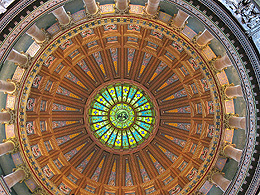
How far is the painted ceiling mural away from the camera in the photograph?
65.8 feet

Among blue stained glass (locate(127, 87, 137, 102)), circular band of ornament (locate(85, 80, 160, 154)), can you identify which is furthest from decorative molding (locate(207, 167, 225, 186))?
blue stained glass (locate(127, 87, 137, 102))

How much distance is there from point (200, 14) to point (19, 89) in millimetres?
16500

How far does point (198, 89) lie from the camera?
2453cm

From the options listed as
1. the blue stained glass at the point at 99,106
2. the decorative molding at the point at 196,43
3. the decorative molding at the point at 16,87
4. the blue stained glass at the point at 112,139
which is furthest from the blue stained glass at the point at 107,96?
the decorative molding at the point at 196,43

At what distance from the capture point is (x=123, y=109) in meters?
32.3

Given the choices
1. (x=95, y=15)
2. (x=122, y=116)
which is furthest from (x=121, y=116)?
(x=95, y=15)

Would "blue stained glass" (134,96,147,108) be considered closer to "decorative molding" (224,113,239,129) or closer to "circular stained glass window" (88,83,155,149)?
"circular stained glass window" (88,83,155,149)

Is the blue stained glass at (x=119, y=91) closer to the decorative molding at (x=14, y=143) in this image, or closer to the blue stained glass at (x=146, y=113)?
the blue stained glass at (x=146, y=113)

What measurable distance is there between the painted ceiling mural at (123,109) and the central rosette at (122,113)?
0.47 ft

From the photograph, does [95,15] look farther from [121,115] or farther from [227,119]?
[121,115]

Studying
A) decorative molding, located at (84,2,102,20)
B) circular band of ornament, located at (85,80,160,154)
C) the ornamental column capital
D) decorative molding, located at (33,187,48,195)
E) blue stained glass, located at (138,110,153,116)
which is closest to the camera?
decorative molding, located at (84,2,102,20)

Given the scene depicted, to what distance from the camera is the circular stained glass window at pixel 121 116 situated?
31.1m

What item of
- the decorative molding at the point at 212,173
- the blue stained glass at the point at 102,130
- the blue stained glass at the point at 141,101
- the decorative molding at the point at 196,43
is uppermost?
the decorative molding at the point at 196,43

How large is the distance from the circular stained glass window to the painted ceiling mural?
143mm
